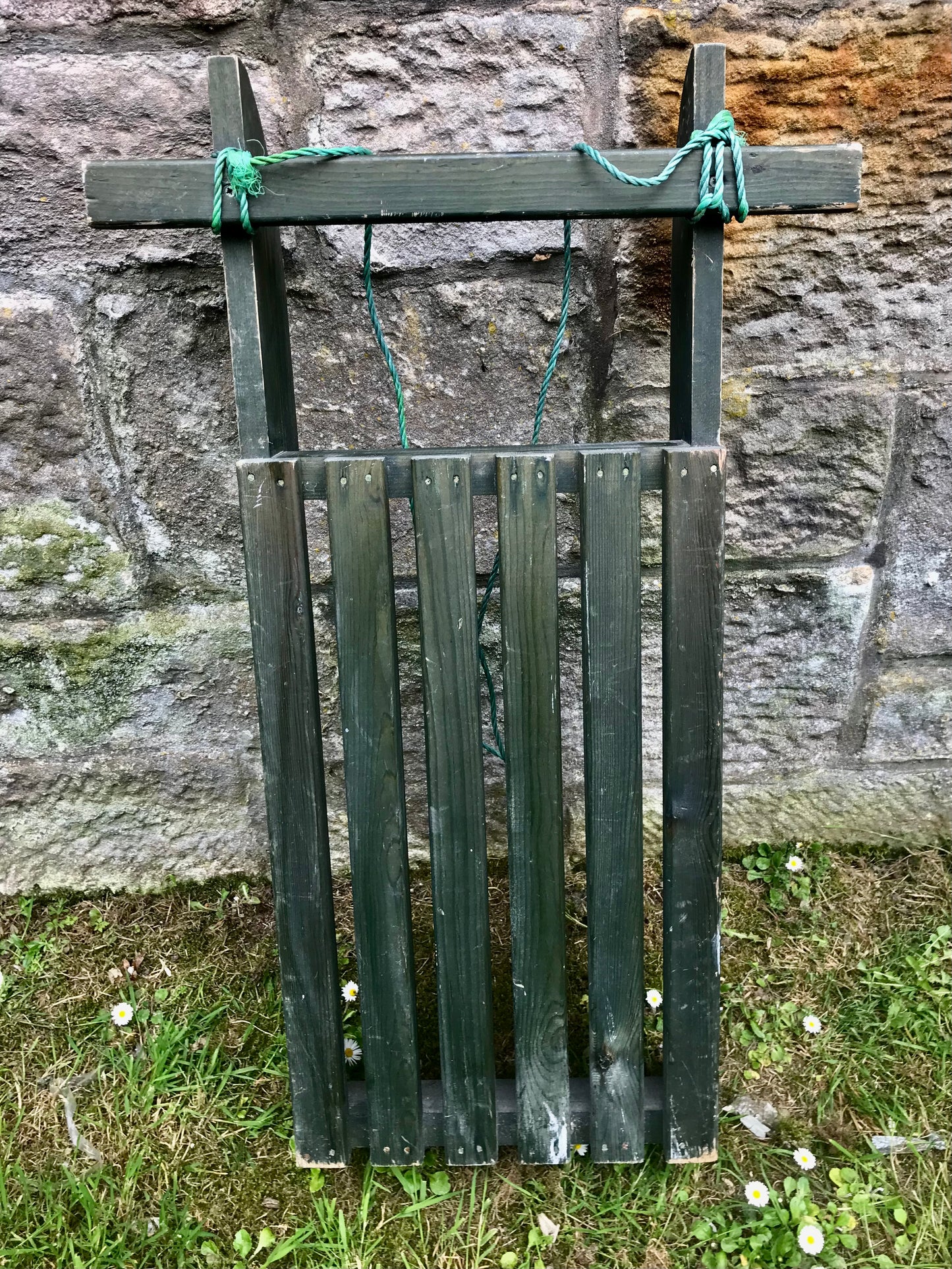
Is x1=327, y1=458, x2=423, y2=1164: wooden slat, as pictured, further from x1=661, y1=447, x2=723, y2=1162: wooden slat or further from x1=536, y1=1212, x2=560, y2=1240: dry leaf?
x1=661, y1=447, x2=723, y2=1162: wooden slat

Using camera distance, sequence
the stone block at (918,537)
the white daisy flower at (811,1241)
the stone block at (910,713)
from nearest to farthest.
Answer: the white daisy flower at (811,1241) → the stone block at (918,537) → the stone block at (910,713)

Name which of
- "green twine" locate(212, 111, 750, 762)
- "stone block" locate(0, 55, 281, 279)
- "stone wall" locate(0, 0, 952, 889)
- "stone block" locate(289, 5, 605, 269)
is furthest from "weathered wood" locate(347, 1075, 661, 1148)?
"stone block" locate(289, 5, 605, 269)

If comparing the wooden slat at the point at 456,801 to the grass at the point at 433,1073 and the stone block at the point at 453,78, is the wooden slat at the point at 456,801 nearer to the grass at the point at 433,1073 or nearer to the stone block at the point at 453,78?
the grass at the point at 433,1073

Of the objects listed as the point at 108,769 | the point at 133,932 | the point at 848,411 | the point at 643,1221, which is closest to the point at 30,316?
the point at 108,769

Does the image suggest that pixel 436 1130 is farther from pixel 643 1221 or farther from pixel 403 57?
pixel 403 57

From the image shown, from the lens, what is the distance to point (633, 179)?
1.13 m

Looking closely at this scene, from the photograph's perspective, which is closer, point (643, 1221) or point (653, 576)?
point (643, 1221)

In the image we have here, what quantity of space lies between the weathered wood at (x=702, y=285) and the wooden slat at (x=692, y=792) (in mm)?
68

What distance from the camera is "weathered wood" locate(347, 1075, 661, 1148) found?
135cm

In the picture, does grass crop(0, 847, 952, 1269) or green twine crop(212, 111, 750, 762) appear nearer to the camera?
green twine crop(212, 111, 750, 762)

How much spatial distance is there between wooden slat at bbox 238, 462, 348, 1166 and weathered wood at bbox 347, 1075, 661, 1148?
1.0 inches

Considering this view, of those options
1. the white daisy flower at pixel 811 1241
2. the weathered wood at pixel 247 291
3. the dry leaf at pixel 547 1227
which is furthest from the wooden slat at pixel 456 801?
the white daisy flower at pixel 811 1241

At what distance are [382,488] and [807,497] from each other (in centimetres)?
Result: 80

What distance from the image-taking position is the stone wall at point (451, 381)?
137 cm
